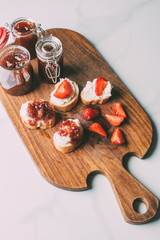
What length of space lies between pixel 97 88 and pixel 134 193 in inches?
36.4

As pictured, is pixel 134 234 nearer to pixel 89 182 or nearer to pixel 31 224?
pixel 89 182

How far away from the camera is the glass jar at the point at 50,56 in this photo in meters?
2.49

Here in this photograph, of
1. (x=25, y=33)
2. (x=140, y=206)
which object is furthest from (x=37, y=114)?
(x=140, y=206)

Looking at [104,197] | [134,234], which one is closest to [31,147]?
[104,197]

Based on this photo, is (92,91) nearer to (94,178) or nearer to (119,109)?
(119,109)

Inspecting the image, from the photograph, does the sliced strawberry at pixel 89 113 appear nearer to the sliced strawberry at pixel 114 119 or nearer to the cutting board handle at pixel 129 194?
the sliced strawberry at pixel 114 119

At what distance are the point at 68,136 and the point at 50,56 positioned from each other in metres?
0.71

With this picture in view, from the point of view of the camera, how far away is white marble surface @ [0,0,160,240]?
7.23ft

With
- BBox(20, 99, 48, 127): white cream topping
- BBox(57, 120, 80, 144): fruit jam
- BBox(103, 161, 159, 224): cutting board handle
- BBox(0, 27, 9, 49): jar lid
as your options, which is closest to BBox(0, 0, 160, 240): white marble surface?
BBox(103, 161, 159, 224): cutting board handle

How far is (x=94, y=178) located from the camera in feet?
7.77

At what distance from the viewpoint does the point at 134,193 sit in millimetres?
2211

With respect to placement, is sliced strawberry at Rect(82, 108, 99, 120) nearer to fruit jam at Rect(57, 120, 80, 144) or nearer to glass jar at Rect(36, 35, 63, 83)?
fruit jam at Rect(57, 120, 80, 144)

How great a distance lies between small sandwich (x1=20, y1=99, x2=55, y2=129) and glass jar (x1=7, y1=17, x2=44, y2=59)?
60 cm
